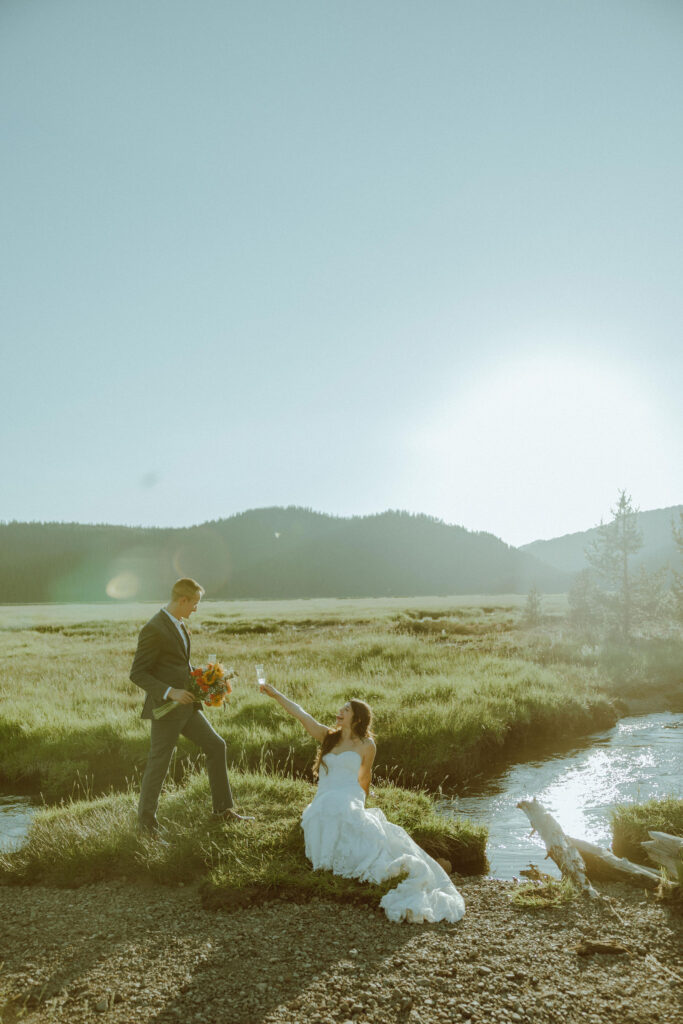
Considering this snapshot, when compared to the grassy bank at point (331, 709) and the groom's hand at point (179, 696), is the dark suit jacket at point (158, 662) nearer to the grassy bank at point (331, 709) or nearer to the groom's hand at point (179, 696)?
the groom's hand at point (179, 696)

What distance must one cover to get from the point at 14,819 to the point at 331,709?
289 inches

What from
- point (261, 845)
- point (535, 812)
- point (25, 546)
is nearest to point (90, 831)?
point (261, 845)

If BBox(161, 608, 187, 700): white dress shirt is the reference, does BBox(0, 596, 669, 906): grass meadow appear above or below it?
below

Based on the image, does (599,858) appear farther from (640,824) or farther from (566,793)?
(566,793)

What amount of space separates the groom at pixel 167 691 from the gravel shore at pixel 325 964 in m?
1.35

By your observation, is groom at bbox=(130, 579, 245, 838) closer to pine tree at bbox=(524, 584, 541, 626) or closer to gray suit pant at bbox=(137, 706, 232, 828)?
gray suit pant at bbox=(137, 706, 232, 828)

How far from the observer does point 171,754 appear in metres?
8.36

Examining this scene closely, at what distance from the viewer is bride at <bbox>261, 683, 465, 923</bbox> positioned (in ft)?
22.7

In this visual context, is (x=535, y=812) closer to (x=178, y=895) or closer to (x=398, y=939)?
(x=398, y=939)

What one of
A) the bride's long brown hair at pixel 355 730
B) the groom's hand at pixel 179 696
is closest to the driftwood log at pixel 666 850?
the bride's long brown hair at pixel 355 730

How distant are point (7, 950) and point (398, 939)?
384 cm

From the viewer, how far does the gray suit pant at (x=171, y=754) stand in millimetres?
8383

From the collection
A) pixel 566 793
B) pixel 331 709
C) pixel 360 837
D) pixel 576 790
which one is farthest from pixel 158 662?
pixel 576 790

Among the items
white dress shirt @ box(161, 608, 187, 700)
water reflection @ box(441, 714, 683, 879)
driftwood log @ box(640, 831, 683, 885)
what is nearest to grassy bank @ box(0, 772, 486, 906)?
water reflection @ box(441, 714, 683, 879)
